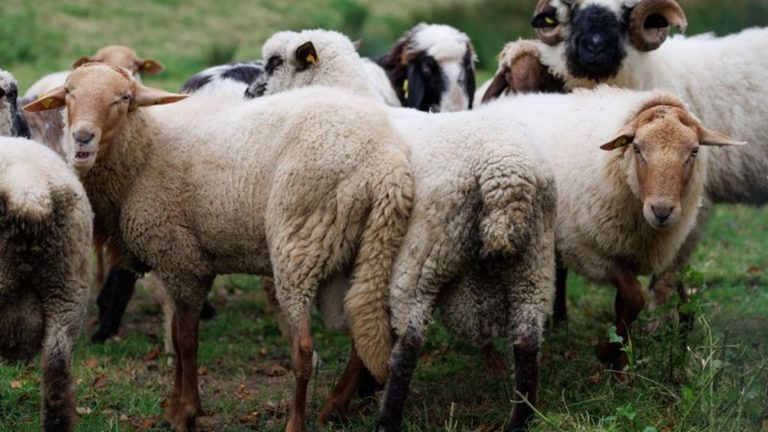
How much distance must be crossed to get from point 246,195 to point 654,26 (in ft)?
9.87

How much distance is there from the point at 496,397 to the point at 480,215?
149cm

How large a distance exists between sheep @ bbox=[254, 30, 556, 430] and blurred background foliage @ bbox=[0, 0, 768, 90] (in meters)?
7.12

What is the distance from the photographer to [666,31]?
6.62 meters

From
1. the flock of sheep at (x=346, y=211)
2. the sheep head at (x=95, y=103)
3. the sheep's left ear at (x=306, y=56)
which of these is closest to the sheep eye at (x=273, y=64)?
the sheep's left ear at (x=306, y=56)

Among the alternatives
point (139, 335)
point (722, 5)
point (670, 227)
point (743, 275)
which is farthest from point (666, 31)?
point (722, 5)

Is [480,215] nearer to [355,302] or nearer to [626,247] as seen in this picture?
[355,302]

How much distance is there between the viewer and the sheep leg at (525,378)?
4.77 metres

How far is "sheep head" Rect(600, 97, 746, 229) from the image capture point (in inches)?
199

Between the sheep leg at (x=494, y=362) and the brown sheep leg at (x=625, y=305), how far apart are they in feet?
2.53

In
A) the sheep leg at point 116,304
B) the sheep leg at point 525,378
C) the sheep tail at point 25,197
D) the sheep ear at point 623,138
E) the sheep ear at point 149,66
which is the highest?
the sheep ear at point 623,138

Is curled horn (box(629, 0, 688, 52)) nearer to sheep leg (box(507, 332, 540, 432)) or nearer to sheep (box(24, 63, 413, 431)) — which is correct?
sheep (box(24, 63, 413, 431))

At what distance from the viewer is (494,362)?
6.37 meters

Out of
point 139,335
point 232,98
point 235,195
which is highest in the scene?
point 232,98

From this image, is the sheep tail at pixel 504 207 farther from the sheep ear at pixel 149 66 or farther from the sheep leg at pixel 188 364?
the sheep ear at pixel 149 66
